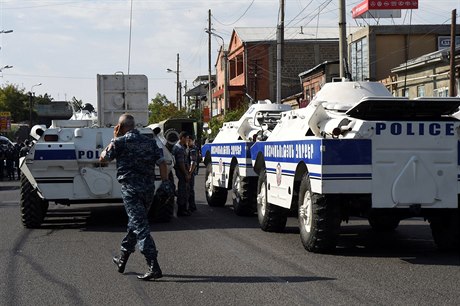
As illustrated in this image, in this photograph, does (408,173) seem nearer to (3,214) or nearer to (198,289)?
(198,289)

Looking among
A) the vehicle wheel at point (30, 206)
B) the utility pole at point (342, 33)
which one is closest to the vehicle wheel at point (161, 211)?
the vehicle wheel at point (30, 206)

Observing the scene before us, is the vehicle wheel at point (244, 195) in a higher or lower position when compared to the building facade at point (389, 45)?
lower

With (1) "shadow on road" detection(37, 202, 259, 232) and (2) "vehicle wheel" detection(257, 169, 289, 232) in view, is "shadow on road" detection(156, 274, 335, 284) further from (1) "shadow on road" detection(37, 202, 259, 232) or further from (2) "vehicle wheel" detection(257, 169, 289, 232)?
(1) "shadow on road" detection(37, 202, 259, 232)

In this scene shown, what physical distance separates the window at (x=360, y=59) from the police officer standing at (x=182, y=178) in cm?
2893

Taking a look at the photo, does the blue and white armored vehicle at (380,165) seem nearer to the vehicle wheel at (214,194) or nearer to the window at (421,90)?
the vehicle wheel at (214,194)

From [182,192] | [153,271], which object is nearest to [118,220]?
[182,192]

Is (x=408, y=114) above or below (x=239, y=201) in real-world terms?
above

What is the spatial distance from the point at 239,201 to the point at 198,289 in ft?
24.7

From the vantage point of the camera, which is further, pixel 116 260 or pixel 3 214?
pixel 3 214

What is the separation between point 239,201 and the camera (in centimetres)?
1564

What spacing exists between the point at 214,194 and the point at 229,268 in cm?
914

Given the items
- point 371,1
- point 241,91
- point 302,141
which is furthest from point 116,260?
point 241,91

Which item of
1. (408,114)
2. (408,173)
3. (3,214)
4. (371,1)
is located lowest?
(3,214)

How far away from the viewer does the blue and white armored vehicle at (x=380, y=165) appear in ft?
31.8
